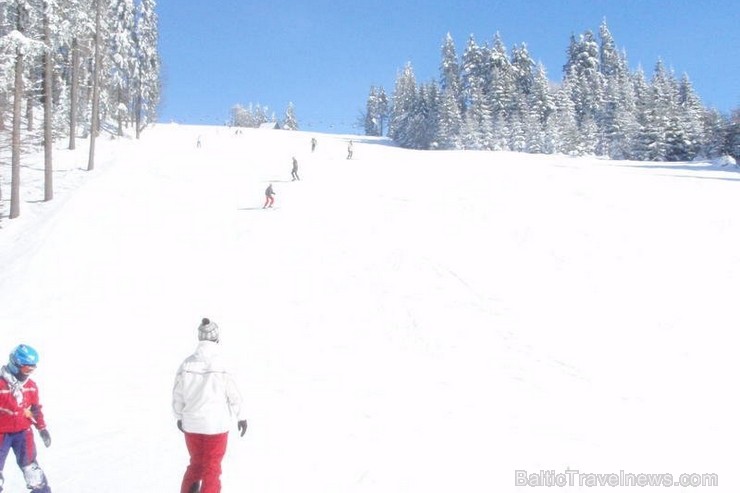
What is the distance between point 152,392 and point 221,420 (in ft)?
18.4

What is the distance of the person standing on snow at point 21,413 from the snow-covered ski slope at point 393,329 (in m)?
0.94

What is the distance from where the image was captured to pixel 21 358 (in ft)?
16.6

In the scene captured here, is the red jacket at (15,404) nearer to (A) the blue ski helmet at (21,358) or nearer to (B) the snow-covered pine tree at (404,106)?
(A) the blue ski helmet at (21,358)

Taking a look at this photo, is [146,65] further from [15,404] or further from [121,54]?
Answer: [15,404]

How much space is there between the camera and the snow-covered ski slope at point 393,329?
7094mm

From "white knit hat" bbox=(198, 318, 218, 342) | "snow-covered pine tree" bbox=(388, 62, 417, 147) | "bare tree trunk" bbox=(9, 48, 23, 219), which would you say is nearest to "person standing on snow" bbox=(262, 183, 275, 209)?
"bare tree trunk" bbox=(9, 48, 23, 219)

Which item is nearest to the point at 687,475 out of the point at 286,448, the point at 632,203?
the point at 286,448

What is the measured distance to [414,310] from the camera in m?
13.5

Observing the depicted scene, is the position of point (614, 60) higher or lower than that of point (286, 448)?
higher

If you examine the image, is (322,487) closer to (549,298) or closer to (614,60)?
(549,298)

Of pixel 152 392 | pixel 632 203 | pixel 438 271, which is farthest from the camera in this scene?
pixel 632 203

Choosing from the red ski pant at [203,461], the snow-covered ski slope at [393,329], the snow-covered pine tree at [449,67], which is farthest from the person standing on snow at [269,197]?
the snow-covered pine tree at [449,67]

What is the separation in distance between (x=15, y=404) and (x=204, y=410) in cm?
205

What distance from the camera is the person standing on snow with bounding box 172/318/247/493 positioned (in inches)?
182
